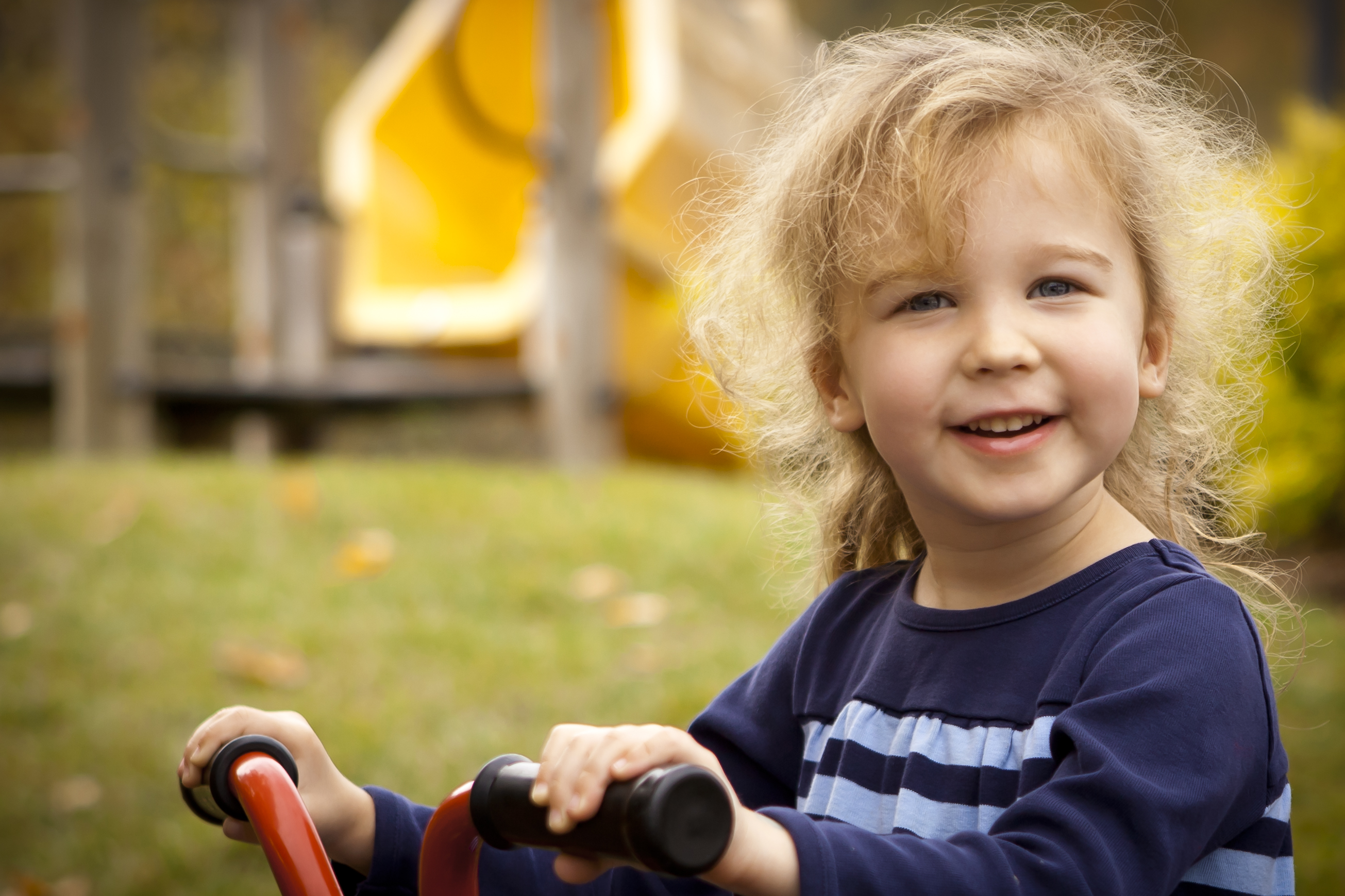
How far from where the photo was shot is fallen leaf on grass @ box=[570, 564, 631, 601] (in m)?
4.03

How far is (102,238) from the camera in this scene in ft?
19.8

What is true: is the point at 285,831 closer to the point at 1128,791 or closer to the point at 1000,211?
the point at 1128,791

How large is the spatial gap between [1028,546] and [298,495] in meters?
3.98

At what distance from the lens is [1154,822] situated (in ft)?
3.20

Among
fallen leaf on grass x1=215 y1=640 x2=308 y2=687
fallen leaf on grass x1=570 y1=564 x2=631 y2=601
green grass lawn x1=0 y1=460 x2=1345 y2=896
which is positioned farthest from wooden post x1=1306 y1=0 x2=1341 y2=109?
fallen leaf on grass x1=215 y1=640 x2=308 y2=687

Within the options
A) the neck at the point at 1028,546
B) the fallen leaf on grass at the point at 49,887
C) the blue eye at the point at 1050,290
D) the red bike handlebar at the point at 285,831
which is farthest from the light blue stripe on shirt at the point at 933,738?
the fallen leaf on grass at the point at 49,887

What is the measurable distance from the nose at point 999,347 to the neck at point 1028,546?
17cm

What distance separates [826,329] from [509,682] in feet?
7.48

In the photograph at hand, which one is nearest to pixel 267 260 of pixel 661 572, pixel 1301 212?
pixel 661 572

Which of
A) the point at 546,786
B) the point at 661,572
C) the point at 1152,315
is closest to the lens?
the point at 546,786

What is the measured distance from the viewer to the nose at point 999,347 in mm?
1153

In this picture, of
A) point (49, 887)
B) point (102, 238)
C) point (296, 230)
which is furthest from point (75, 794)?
point (296, 230)

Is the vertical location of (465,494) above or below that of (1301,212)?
below

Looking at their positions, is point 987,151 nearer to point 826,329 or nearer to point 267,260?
point 826,329
